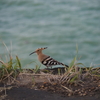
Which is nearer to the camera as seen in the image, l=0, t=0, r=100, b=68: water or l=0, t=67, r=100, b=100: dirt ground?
l=0, t=67, r=100, b=100: dirt ground

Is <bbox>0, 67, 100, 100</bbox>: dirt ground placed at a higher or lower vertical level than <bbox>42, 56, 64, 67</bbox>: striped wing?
lower

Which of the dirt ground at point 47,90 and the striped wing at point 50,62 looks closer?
the dirt ground at point 47,90

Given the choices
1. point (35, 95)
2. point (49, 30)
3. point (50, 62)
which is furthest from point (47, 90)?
point (49, 30)

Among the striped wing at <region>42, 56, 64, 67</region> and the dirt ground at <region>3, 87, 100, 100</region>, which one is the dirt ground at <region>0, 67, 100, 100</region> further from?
the striped wing at <region>42, 56, 64, 67</region>

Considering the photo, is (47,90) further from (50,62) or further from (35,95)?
(50,62)

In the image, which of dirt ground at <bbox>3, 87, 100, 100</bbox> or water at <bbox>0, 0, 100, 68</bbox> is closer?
dirt ground at <bbox>3, 87, 100, 100</bbox>

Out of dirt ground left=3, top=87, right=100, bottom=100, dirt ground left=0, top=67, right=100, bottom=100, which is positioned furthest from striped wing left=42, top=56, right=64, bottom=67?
dirt ground left=3, top=87, right=100, bottom=100

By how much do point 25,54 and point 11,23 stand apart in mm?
2219

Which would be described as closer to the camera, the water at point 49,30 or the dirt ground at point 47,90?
the dirt ground at point 47,90

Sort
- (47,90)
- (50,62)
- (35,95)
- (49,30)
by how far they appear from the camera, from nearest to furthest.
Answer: (35,95) → (47,90) → (50,62) → (49,30)

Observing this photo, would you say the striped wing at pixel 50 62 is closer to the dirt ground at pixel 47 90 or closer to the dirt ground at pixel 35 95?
the dirt ground at pixel 47 90

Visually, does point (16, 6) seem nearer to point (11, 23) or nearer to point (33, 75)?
point (11, 23)

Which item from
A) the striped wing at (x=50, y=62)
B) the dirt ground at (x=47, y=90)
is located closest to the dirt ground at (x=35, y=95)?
the dirt ground at (x=47, y=90)

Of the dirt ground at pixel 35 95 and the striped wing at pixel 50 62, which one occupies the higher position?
the striped wing at pixel 50 62
